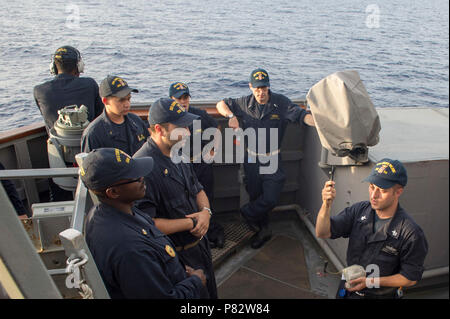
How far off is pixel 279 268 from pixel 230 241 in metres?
0.55

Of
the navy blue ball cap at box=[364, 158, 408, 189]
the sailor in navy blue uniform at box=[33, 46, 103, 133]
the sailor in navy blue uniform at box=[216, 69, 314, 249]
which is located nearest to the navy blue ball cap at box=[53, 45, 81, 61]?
the sailor in navy blue uniform at box=[33, 46, 103, 133]

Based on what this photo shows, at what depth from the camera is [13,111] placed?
6.03 meters

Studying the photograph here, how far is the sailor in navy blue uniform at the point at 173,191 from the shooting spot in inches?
92.8

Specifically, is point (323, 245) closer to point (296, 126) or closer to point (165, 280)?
point (296, 126)

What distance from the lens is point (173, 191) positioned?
2.42m

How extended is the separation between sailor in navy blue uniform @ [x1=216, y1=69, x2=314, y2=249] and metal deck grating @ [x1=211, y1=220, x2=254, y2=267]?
12cm

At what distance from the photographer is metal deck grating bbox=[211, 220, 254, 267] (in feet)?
12.1

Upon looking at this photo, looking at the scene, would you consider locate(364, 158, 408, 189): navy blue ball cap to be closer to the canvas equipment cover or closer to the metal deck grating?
the canvas equipment cover

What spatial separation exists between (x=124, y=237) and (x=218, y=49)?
14297 millimetres

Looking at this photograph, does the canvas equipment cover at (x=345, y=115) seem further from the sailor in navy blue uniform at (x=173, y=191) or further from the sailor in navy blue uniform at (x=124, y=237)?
the sailor in navy blue uniform at (x=124, y=237)

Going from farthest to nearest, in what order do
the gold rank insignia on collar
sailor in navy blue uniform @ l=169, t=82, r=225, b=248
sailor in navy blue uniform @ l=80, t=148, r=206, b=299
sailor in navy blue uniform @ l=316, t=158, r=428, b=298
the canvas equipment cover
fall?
1. sailor in navy blue uniform @ l=169, t=82, r=225, b=248
2. the canvas equipment cover
3. sailor in navy blue uniform @ l=316, t=158, r=428, b=298
4. the gold rank insignia on collar
5. sailor in navy blue uniform @ l=80, t=148, r=206, b=299

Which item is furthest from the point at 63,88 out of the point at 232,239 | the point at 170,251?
the point at 170,251

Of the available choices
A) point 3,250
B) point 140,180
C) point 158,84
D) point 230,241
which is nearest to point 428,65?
point 158,84

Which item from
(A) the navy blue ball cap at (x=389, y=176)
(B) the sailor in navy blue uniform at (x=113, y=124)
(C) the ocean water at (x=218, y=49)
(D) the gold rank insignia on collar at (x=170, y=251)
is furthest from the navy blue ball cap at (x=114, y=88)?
(C) the ocean water at (x=218, y=49)
